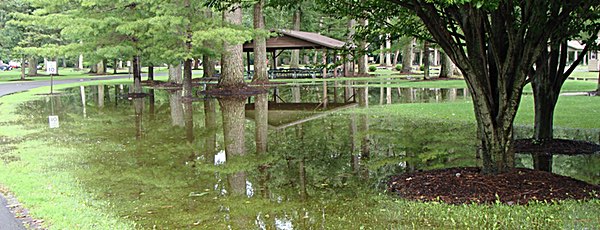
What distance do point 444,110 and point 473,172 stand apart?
8806 millimetres

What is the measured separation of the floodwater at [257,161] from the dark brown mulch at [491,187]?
0.47m

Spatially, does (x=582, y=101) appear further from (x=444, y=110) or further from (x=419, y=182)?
(x=419, y=182)

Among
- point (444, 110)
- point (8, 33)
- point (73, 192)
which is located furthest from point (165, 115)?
point (8, 33)

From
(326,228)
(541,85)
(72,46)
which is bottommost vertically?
(326,228)

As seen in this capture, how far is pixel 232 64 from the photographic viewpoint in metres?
24.6

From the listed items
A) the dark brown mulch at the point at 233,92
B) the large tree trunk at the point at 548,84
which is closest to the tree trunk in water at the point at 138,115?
the dark brown mulch at the point at 233,92

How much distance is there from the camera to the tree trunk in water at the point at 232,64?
24.3m

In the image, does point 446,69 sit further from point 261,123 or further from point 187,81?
point 261,123

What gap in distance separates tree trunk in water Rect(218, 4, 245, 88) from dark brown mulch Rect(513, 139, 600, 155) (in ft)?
54.0

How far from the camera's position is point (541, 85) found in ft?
30.7

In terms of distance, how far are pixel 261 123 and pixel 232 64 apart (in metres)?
11.2

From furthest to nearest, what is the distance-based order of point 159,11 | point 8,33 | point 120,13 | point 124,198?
point 8,33, point 120,13, point 159,11, point 124,198

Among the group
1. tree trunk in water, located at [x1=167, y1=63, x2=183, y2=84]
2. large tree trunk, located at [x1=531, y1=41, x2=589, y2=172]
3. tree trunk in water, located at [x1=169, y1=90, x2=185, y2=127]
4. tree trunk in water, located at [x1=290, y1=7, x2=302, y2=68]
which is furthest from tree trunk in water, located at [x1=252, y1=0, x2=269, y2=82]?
large tree trunk, located at [x1=531, y1=41, x2=589, y2=172]

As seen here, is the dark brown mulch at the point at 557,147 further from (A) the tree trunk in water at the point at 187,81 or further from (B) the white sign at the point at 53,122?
(A) the tree trunk in water at the point at 187,81
